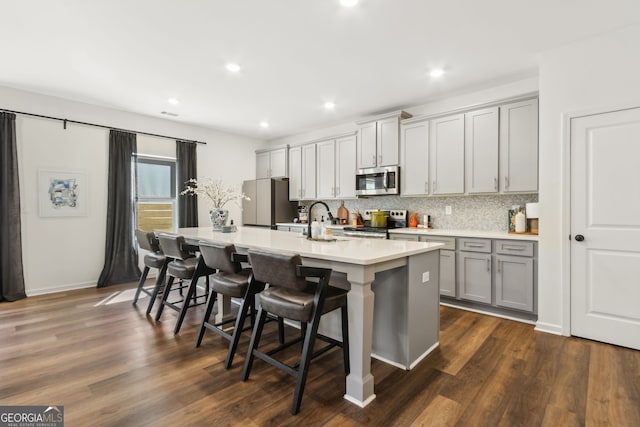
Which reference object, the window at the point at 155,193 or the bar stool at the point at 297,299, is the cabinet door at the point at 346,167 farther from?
the bar stool at the point at 297,299

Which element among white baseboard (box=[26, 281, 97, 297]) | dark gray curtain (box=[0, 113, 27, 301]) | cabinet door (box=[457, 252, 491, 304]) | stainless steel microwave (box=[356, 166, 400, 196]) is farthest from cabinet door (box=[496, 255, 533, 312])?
dark gray curtain (box=[0, 113, 27, 301])

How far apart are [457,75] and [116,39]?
3540 millimetres

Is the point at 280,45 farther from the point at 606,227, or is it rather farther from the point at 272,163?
the point at 272,163

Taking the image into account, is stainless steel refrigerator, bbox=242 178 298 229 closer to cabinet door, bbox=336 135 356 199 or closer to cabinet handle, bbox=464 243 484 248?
cabinet door, bbox=336 135 356 199

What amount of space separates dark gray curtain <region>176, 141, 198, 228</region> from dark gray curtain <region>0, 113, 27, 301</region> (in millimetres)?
2083

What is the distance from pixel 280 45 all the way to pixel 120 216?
3.69 metres

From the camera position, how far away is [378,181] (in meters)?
4.81

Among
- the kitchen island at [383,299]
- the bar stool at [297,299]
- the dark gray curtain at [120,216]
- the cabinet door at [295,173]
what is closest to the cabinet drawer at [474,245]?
the kitchen island at [383,299]

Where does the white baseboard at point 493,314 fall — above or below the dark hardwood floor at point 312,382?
above

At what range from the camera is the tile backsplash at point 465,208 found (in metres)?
4.00

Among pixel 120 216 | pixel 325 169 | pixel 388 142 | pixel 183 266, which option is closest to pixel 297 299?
pixel 183 266

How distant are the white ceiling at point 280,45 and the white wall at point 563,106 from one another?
0.18 meters

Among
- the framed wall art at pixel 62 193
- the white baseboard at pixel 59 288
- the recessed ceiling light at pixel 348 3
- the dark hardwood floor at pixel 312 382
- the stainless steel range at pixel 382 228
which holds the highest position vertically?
the recessed ceiling light at pixel 348 3

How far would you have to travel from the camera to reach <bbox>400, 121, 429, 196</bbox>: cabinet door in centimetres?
436
